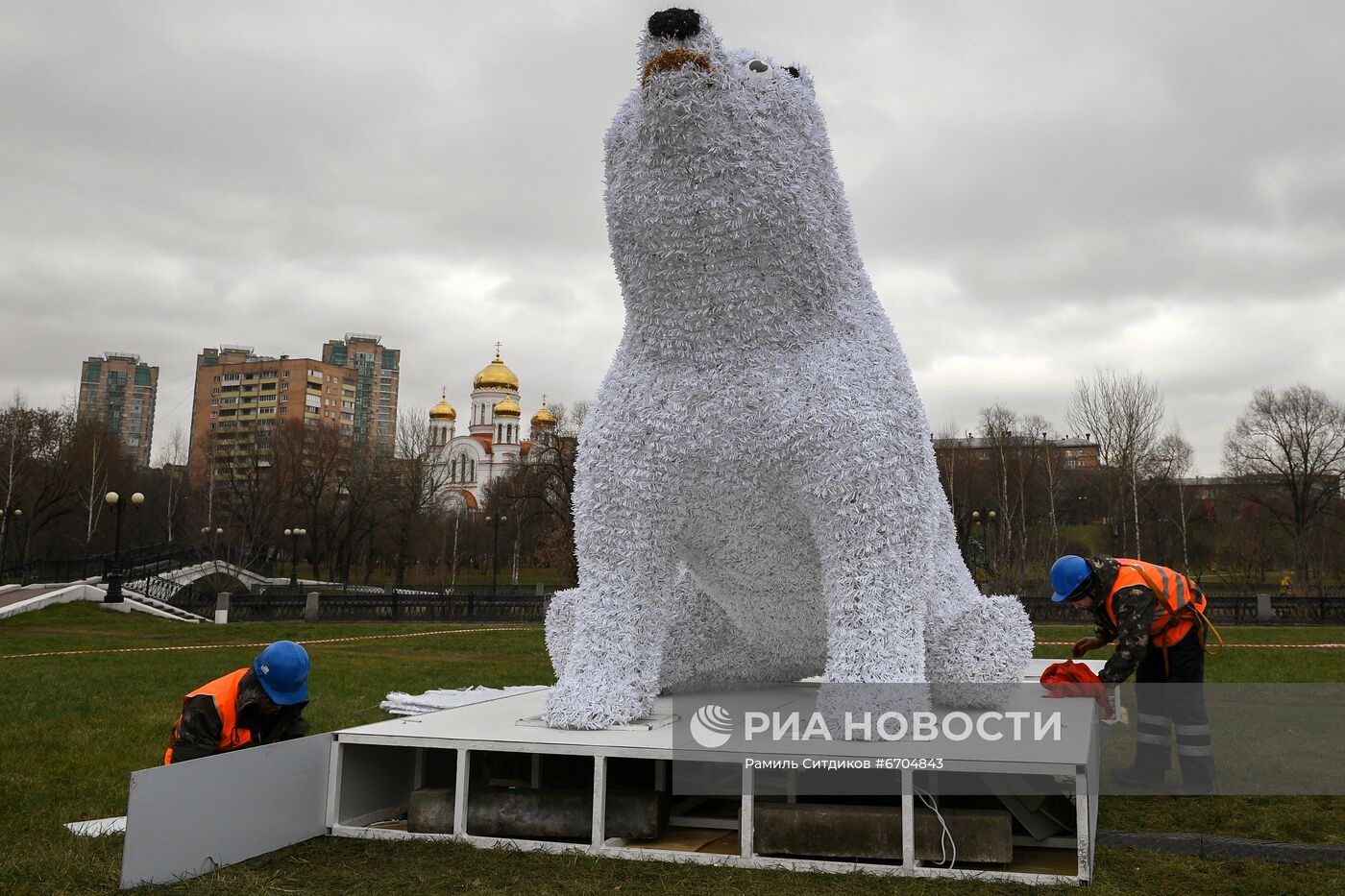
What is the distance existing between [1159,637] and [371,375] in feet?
256

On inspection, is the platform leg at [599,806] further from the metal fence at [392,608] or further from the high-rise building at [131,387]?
the high-rise building at [131,387]

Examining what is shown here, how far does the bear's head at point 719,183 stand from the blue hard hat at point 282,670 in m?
1.98

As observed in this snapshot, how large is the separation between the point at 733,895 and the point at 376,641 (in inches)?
539

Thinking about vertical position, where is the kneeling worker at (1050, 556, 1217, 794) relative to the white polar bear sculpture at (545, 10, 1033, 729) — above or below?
below

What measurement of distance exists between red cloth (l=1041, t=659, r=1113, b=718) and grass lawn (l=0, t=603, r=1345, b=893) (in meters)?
0.55

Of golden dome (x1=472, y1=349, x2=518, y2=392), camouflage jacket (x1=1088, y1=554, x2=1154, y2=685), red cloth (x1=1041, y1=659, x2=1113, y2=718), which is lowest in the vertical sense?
red cloth (x1=1041, y1=659, x2=1113, y2=718)

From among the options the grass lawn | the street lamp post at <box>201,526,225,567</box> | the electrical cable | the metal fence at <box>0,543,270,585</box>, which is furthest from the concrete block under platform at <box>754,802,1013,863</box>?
the street lamp post at <box>201,526,225,567</box>

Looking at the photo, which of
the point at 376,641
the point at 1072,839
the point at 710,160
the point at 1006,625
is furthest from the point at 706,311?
the point at 376,641

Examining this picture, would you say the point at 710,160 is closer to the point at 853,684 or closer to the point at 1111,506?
Answer: the point at 853,684

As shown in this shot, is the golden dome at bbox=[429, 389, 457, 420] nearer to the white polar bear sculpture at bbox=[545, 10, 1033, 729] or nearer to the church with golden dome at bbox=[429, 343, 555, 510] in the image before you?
the church with golden dome at bbox=[429, 343, 555, 510]

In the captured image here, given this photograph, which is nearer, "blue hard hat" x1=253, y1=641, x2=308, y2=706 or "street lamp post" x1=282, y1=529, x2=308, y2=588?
"blue hard hat" x1=253, y1=641, x2=308, y2=706

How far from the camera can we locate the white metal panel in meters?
3.24

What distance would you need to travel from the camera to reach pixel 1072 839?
3.76 metres

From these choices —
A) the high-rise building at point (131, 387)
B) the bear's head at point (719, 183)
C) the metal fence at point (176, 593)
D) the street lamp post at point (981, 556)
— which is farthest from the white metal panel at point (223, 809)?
the high-rise building at point (131, 387)
